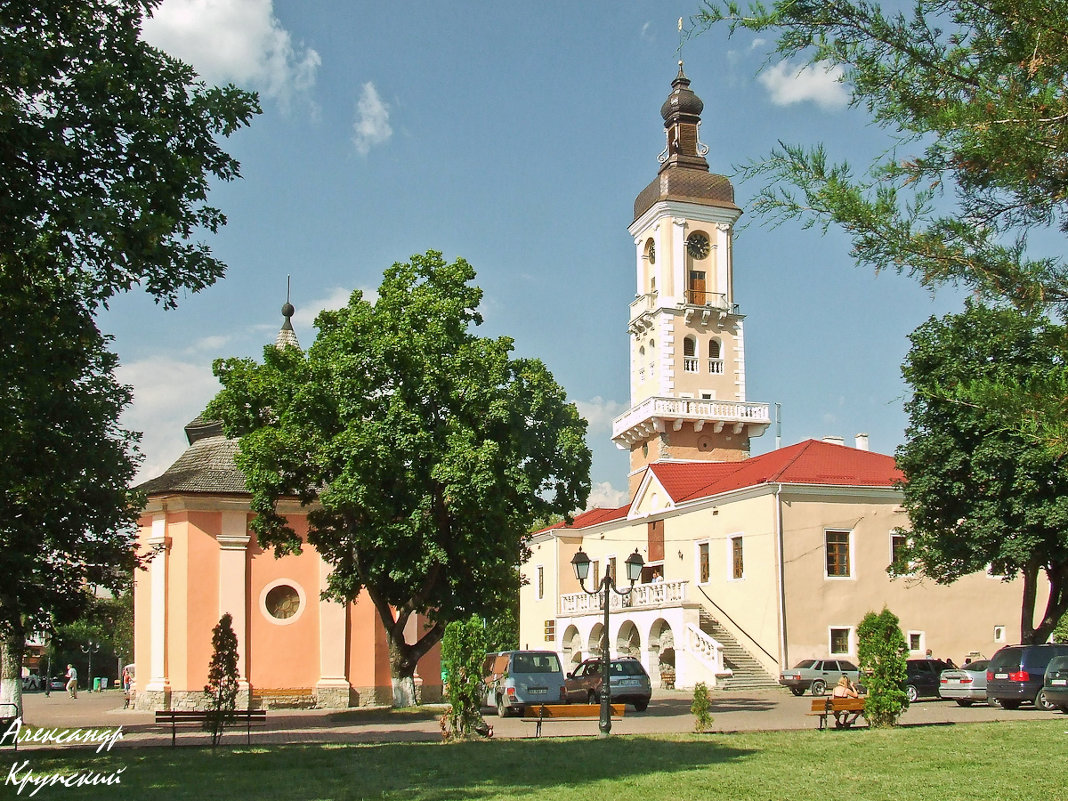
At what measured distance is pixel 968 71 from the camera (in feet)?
28.6

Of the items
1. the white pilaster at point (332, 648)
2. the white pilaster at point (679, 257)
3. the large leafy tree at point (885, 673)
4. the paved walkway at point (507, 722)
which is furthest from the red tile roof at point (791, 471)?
the large leafy tree at point (885, 673)

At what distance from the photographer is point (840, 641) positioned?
3972 cm

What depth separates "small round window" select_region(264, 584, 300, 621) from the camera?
110 ft

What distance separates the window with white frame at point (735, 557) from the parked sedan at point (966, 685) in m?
11.2

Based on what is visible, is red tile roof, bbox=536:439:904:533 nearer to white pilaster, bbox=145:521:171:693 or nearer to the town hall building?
the town hall building

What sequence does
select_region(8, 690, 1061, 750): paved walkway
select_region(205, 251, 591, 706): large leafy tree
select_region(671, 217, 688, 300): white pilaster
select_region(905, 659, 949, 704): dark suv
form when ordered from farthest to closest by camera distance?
1. select_region(671, 217, 688, 300): white pilaster
2. select_region(905, 659, 949, 704): dark suv
3. select_region(205, 251, 591, 706): large leafy tree
4. select_region(8, 690, 1061, 750): paved walkway

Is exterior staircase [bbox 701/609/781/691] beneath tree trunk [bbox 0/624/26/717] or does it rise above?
beneath

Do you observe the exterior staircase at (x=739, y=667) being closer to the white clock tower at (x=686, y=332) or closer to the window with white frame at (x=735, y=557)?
the window with white frame at (x=735, y=557)

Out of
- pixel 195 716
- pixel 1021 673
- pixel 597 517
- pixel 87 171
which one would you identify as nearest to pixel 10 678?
pixel 195 716

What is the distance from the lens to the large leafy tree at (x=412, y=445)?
27.0m

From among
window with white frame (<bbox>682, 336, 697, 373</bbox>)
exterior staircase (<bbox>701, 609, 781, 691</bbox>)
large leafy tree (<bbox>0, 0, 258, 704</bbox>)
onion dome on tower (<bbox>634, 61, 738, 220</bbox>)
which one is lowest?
exterior staircase (<bbox>701, 609, 781, 691</bbox>)

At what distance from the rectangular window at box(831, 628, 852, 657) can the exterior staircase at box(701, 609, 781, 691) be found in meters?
2.78

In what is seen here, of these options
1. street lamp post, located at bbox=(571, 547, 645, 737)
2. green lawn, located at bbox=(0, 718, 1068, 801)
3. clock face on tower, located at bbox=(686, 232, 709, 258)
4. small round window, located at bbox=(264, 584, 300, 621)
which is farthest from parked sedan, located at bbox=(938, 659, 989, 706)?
clock face on tower, located at bbox=(686, 232, 709, 258)

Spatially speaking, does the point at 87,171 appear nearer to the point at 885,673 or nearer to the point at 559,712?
the point at 559,712
